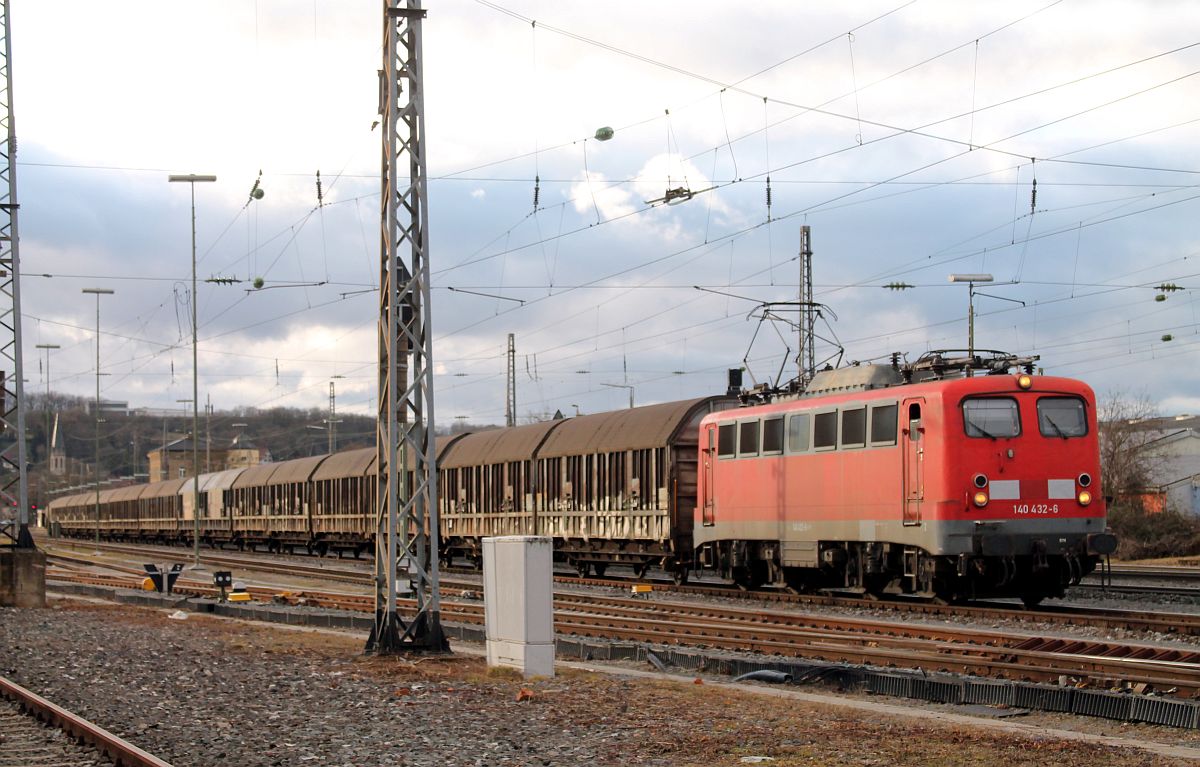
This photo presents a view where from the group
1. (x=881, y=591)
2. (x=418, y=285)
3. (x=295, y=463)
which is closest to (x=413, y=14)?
(x=418, y=285)

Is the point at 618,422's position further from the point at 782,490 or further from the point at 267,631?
the point at 267,631

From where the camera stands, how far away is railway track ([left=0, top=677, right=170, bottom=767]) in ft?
33.3

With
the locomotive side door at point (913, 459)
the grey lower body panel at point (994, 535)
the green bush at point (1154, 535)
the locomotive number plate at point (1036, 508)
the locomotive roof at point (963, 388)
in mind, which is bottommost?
the green bush at point (1154, 535)

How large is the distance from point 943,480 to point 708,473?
775cm

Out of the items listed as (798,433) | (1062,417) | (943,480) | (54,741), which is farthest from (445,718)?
(798,433)

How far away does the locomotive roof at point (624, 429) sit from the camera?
1176 inches

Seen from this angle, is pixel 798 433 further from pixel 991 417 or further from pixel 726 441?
pixel 991 417

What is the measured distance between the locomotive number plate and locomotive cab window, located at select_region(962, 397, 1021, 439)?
43.2 inches

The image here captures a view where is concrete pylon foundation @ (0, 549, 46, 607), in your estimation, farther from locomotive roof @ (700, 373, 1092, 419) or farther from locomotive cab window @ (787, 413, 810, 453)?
locomotive roof @ (700, 373, 1092, 419)

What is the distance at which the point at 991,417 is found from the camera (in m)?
20.6

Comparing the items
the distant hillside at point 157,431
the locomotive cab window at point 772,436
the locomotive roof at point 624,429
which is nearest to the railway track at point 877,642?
the locomotive cab window at point 772,436

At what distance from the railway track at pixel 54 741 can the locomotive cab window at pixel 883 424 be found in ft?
44.0

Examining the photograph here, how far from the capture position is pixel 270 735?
11.2m

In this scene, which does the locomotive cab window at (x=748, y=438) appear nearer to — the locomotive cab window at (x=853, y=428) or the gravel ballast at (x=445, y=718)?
the locomotive cab window at (x=853, y=428)
